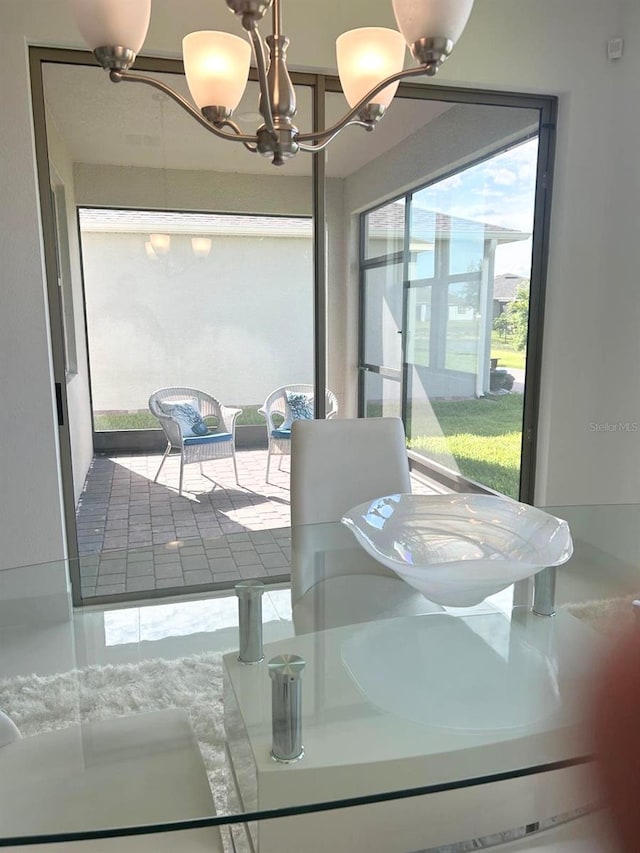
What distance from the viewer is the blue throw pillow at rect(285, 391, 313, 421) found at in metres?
3.28

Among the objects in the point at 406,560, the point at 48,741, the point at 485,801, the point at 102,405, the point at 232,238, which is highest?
the point at 232,238

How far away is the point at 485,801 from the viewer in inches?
54.2

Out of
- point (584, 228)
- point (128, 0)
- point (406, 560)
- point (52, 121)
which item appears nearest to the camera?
point (128, 0)

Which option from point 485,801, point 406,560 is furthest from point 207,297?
point 485,801

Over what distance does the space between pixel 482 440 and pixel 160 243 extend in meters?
2.04

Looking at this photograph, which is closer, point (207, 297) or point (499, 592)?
point (499, 592)

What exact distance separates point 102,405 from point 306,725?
6.94 feet

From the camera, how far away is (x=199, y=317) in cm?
306

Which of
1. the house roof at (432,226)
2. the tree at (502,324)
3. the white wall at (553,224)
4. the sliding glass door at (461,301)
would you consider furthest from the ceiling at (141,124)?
the tree at (502,324)

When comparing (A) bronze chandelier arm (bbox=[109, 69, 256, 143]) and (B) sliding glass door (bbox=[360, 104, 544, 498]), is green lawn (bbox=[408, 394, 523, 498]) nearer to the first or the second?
(B) sliding glass door (bbox=[360, 104, 544, 498])

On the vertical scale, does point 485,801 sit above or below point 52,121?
below

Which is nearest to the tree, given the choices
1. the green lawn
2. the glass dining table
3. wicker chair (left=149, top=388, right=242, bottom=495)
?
the green lawn

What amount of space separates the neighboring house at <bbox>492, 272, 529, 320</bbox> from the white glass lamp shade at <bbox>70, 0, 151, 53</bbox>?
2.48m

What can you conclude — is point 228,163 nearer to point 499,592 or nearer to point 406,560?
point 406,560
